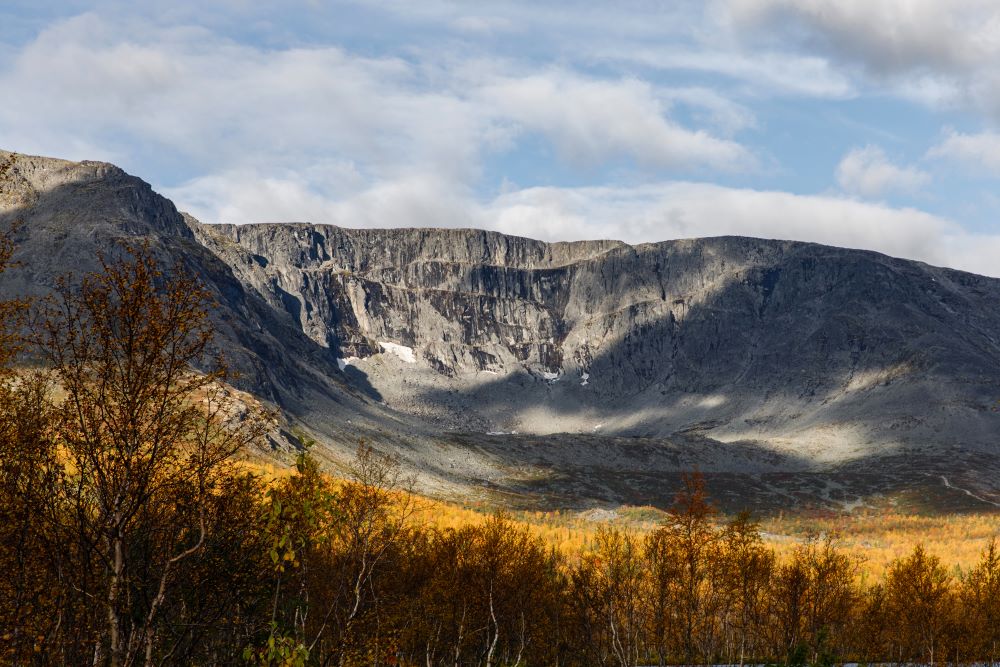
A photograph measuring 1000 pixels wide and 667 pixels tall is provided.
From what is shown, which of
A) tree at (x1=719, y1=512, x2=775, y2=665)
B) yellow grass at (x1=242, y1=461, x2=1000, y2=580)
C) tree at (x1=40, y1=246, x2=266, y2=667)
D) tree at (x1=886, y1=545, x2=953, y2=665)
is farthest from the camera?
yellow grass at (x1=242, y1=461, x2=1000, y2=580)

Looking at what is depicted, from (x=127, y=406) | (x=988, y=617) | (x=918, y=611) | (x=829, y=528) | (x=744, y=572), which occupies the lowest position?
(x=829, y=528)

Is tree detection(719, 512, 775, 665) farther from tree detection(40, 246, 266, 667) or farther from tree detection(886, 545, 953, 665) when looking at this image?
tree detection(40, 246, 266, 667)

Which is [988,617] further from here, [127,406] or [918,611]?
[127,406]

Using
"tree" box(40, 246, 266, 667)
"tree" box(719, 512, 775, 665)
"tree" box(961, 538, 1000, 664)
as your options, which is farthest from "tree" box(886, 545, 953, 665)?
"tree" box(40, 246, 266, 667)

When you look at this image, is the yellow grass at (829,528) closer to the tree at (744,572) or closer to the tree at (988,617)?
the tree at (744,572)

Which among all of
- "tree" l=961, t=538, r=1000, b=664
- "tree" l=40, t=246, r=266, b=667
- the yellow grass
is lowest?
the yellow grass

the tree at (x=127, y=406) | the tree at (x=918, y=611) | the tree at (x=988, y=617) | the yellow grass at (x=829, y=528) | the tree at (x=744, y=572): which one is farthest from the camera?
the yellow grass at (x=829, y=528)

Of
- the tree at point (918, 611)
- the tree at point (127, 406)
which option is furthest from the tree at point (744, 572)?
the tree at point (127, 406)

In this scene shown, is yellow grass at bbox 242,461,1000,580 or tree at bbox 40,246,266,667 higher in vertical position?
tree at bbox 40,246,266,667

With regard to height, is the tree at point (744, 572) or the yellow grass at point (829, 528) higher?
the tree at point (744, 572)

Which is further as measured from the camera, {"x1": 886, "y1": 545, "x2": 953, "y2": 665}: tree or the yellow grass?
the yellow grass

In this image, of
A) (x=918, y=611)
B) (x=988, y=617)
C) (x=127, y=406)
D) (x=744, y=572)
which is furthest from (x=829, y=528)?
(x=127, y=406)

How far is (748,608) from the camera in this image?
7194cm

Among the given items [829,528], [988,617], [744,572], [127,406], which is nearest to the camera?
[127,406]
